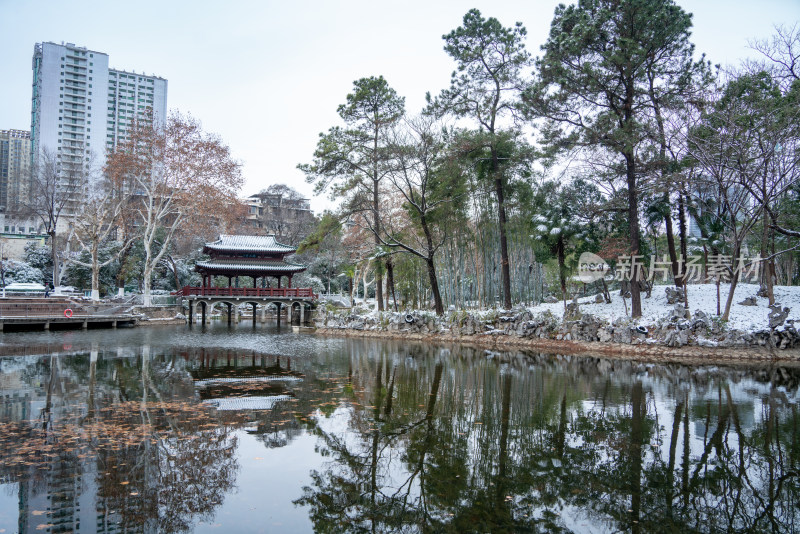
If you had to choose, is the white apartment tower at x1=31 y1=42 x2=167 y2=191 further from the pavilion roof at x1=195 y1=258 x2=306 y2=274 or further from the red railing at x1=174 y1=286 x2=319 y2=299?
the red railing at x1=174 y1=286 x2=319 y2=299

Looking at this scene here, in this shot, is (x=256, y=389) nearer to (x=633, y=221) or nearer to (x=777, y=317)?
(x=633, y=221)

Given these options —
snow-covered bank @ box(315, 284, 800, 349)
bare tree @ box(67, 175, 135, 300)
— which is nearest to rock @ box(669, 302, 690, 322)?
snow-covered bank @ box(315, 284, 800, 349)

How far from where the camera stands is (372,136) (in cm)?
2042

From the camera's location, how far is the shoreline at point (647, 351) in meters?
12.4

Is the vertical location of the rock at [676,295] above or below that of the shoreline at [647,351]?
above

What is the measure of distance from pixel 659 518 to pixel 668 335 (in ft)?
37.9

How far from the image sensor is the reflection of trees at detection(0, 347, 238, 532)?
3539 millimetres

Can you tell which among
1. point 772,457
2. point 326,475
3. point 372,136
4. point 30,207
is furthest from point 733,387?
point 30,207

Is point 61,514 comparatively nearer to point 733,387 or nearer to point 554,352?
point 733,387

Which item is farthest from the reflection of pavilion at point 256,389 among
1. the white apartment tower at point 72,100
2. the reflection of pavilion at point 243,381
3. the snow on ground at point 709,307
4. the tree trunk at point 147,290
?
the white apartment tower at point 72,100

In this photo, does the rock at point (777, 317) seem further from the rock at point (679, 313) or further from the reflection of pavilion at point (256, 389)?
the reflection of pavilion at point (256, 389)

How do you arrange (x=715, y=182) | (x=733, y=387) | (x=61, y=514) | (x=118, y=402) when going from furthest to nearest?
(x=715, y=182), (x=733, y=387), (x=118, y=402), (x=61, y=514)

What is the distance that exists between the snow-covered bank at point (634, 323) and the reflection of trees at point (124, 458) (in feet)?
38.6

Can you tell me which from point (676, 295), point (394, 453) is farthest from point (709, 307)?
point (394, 453)
